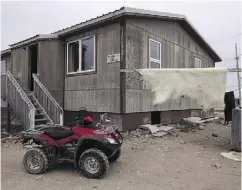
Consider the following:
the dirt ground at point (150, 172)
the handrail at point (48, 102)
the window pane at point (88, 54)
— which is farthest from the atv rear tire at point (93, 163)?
the window pane at point (88, 54)

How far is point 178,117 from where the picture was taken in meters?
12.3

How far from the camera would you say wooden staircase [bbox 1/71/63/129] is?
8.66 metres

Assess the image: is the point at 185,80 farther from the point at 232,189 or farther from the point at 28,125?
the point at 28,125

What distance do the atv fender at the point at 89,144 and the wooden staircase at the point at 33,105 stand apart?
4.12 meters

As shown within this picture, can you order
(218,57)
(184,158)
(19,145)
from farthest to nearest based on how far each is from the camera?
(218,57)
(19,145)
(184,158)

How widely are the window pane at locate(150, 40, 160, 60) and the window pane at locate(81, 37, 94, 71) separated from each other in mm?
2519

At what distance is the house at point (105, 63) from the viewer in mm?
8727

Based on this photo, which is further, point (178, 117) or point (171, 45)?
point (178, 117)

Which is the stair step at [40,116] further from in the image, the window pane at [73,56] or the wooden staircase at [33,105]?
the window pane at [73,56]

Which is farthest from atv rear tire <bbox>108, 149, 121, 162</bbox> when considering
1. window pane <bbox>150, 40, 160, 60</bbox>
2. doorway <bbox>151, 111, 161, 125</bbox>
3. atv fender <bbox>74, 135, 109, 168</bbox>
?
window pane <bbox>150, 40, 160, 60</bbox>

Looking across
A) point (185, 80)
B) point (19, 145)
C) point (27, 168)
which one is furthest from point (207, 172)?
point (19, 145)

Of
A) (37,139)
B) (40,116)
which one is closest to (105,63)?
(40,116)

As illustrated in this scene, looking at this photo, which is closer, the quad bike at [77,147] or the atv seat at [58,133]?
the quad bike at [77,147]

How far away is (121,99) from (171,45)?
466 centimetres
